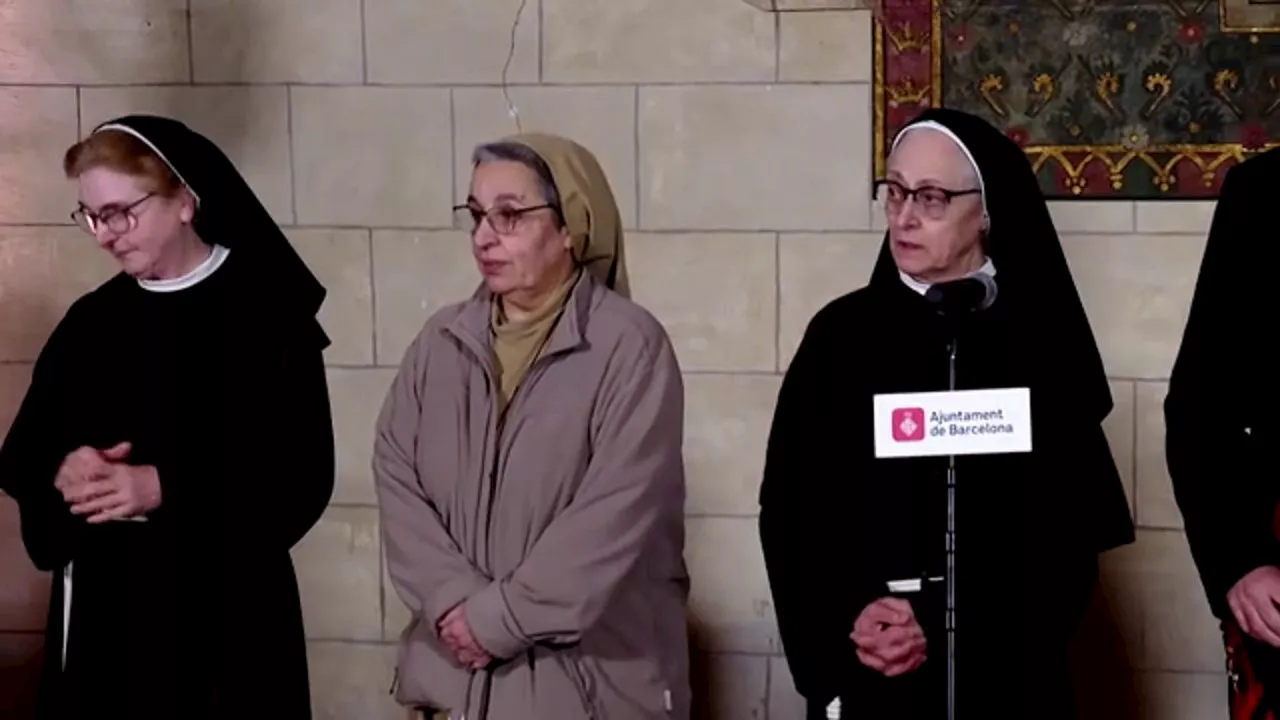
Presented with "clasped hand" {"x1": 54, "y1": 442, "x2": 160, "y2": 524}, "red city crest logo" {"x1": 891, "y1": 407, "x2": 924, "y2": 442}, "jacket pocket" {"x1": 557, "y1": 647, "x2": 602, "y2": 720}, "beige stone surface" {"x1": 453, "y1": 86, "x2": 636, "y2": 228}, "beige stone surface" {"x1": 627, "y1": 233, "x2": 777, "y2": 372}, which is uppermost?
"beige stone surface" {"x1": 453, "y1": 86, "x2": 636, "y2": 228}

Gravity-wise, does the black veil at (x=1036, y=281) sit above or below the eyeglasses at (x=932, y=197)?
below

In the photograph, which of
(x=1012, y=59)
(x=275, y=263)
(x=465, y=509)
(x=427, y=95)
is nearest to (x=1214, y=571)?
(x=465, y=509)

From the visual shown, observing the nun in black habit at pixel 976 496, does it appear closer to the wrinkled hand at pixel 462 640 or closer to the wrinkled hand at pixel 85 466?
the wrinkled hand at pixel 462 640

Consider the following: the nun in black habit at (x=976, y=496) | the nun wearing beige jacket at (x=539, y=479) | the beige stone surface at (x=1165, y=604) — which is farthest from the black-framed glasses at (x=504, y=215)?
the beige stone surface at (x=1165, y=604)

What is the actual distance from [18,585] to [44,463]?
4.74 ft

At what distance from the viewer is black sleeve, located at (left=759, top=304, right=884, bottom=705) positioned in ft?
9.16

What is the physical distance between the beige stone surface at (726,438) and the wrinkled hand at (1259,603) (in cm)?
151

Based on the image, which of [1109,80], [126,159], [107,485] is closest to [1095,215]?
[1109,80]

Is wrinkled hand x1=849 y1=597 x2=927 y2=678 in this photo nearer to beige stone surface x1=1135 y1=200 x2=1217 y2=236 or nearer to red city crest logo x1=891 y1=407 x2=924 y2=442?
red city crest logo x1=891 y1=407 x2=924 y2=442

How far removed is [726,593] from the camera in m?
4.08

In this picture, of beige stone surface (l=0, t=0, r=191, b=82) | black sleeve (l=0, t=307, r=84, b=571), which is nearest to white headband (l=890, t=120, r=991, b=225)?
black sleeve (l=0, t=307, r=84, b=571)

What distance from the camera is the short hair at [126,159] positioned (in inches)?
117

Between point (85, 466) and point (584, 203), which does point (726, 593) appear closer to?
point (584, 203)

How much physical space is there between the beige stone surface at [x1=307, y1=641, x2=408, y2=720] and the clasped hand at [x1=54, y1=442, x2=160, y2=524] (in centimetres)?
137
